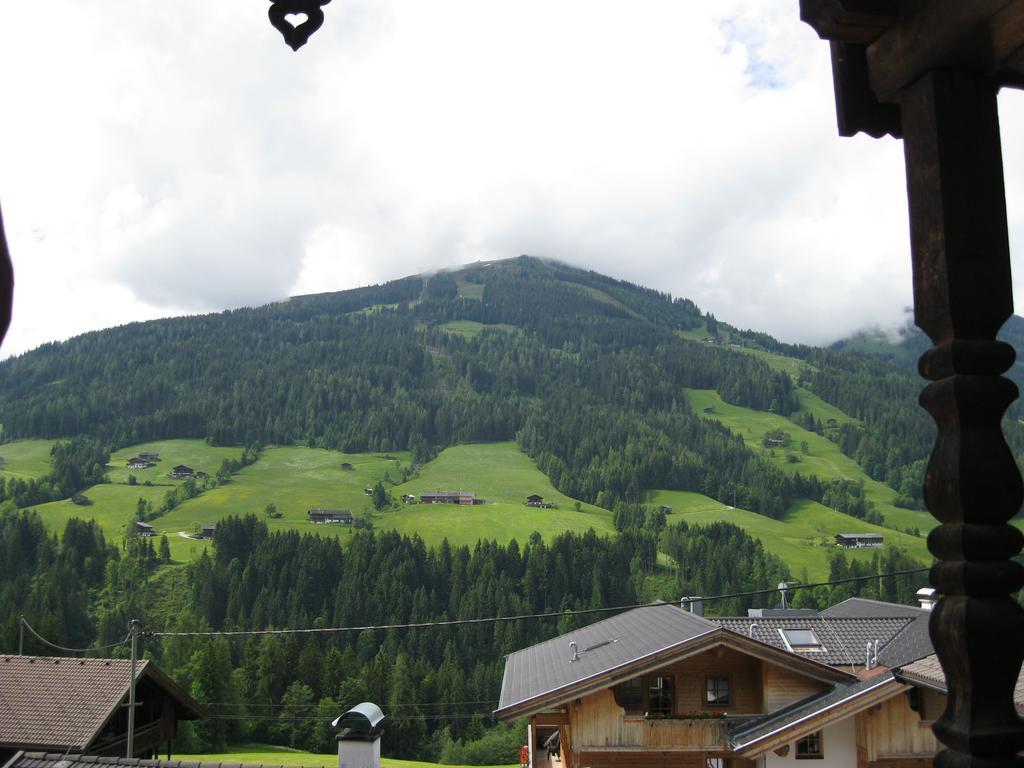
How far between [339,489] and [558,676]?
163876mm

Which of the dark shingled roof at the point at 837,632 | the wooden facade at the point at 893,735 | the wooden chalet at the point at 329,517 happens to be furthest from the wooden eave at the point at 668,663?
the wooden chalet at the point at 329,517

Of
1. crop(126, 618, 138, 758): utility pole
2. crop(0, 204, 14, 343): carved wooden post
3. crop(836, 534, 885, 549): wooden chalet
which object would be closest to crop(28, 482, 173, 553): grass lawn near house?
crop(836, 534, 885, 549): wooden chalet

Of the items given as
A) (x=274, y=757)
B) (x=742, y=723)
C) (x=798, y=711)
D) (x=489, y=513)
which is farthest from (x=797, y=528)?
(x=798, y=711)

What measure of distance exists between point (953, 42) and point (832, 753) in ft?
72.4

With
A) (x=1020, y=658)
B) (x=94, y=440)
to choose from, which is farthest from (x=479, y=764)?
(x=94, y=440)

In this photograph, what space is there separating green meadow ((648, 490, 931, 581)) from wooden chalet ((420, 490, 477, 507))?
39.3 m

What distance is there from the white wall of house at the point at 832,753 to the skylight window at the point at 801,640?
6.59 meters

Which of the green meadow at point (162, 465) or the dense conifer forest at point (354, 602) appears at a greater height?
the green meadow at point (162, 465)

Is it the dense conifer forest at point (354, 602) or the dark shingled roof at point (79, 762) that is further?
the dense conifer forest at point (354, 602)

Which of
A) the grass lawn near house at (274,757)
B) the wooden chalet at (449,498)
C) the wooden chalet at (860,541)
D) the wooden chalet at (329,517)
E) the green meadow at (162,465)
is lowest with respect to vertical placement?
the grass lawn near house at (274,757)

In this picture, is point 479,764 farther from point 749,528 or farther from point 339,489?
point 339,489

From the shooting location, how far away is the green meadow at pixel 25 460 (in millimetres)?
177750

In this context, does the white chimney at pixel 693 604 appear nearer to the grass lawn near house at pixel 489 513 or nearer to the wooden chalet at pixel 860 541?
the grass lawn near house at pixel 489 513

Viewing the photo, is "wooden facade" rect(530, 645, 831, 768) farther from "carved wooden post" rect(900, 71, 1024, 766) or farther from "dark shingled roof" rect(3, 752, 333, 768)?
"carved wooden post" rect(900, 71, 1024, 766)
